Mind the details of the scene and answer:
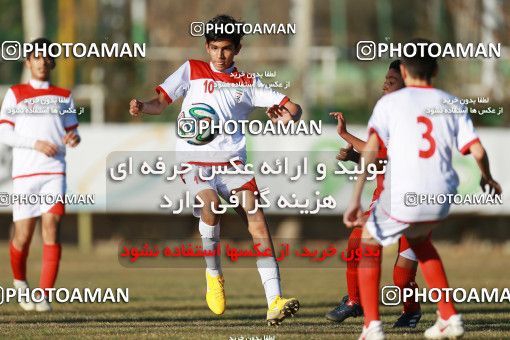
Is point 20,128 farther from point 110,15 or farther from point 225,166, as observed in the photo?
point 110,15

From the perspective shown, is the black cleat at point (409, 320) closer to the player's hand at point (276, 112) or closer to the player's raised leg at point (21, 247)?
the player's hand at point (276, 112)

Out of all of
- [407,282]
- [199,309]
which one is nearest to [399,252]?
[407,282]

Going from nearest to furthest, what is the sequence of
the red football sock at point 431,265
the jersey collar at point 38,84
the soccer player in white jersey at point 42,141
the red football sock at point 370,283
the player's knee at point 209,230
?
the red football sock at point 370,283 < the red football sock at point 431,265 < the player's knee at point 209,230 < the soccer player in white jersey at point 42,141 < the jersey collar at point 38,84

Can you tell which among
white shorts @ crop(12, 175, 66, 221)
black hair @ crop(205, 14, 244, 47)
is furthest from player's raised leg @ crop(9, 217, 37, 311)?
black hair @ crop(205, 14, 244, 47)

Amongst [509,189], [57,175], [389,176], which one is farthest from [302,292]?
[509,189]

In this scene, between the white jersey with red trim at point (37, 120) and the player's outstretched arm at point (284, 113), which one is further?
the white jersey with red trim at point (37, 120)

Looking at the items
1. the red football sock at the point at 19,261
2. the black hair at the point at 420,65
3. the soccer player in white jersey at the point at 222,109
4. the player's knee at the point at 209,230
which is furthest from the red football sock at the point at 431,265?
the red football sock at the point at 19,261

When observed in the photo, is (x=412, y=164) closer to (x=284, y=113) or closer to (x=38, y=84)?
(x=284, y=113)

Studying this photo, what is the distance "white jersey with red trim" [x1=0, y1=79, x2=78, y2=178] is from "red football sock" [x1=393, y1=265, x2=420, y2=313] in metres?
3.66

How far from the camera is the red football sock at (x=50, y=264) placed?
11977mm

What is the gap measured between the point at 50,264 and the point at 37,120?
4.50 feet

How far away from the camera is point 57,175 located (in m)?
12.1

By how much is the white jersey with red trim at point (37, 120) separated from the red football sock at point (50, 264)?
0.74 metres

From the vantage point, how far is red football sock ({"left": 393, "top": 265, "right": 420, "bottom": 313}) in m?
10.2
